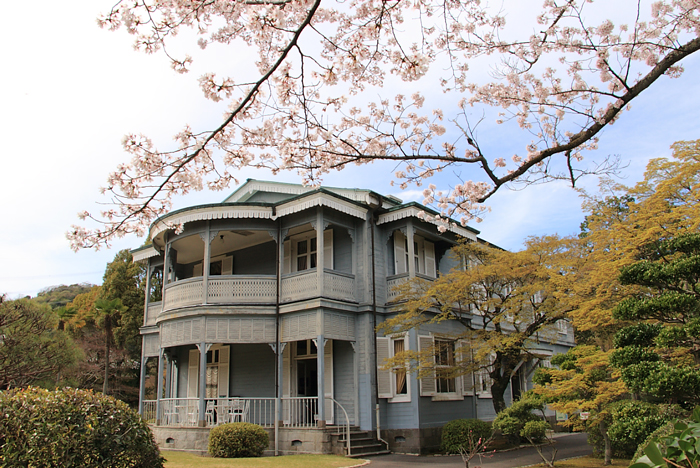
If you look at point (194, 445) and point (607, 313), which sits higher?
point (607, 313)

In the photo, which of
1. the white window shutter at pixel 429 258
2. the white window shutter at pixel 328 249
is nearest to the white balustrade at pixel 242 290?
the white window shutter at pixel 328 249

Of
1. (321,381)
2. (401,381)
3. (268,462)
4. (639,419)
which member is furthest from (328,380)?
(639,419)

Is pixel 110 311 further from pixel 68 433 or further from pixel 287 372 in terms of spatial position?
pixel 68 433

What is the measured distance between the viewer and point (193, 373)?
20.4 m

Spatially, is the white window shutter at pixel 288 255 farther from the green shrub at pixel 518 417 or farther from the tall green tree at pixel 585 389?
the tall green tree at pixel 585 389

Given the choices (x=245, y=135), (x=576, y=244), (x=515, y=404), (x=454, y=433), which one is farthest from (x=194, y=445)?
(x=576, y=244)

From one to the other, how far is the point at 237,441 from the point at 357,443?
10.4 ft

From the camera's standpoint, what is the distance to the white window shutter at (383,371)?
1564 cm

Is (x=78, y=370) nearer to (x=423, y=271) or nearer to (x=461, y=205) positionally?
(x=423, y=271)

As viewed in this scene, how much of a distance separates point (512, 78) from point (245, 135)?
159 inches

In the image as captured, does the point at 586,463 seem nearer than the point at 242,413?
Yes

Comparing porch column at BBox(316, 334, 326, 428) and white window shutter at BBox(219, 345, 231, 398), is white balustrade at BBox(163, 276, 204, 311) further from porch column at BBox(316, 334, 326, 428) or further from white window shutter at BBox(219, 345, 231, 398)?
porch column at BBox(316, 334, 326, 428)

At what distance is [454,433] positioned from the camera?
49.7 ft

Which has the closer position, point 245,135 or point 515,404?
point 245,135
